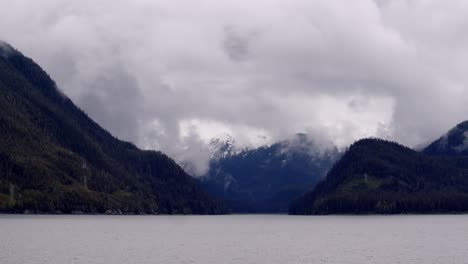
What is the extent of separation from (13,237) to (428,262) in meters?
118

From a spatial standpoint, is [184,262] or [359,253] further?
[359,253]

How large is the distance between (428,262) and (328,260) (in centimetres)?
2093

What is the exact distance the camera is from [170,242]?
19075 cm

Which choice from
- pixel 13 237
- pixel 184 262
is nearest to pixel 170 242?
pixel 13 237

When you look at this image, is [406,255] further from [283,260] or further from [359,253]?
[283,260]

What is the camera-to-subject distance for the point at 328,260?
454 ft

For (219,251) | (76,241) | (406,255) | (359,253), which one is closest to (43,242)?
(76,241)

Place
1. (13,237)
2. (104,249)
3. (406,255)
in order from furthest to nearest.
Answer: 1. (13,237)
2. (104,249)
3. (406,255)

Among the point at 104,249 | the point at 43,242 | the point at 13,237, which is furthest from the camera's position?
the point at 13,237

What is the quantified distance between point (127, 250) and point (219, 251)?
2302 centimetres

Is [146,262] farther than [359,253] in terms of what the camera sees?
No

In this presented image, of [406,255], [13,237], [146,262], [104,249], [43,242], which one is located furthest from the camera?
[13,237]

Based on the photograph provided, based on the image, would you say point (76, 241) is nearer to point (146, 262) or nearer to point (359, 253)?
point (146, 262)

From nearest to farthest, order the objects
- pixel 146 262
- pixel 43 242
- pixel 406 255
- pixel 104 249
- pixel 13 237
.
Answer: pixel 146 262
pixel 406 255
pixel 104 249
pixel 43 242
pixel 13 237
